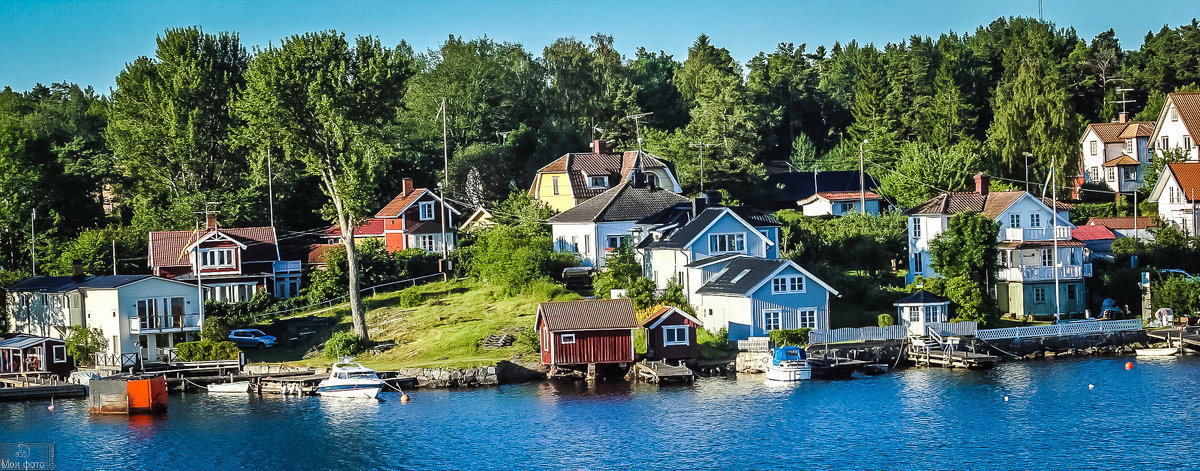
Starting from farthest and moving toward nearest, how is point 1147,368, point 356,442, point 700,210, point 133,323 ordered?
point 700,210, point 133,323, point 1147,368, point 356,442

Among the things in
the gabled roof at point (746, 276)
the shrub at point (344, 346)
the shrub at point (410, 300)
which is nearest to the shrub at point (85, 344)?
the shrub at point (344, 346)

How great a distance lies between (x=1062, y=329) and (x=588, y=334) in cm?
2560

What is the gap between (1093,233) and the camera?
86688 mm

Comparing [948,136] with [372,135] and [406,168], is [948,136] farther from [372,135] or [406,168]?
[372,135]

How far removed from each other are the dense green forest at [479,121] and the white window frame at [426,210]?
5.91m

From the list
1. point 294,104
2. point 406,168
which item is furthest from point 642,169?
point 294,104

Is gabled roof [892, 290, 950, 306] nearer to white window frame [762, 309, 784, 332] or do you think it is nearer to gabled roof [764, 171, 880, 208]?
white window frame [762, 309, 784, 332]

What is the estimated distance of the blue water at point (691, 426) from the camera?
48.5 meters

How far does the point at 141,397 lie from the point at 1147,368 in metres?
48.1

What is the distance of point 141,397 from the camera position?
60.2 meters

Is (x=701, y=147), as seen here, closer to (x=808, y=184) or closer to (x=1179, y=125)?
(x=808, y=184)

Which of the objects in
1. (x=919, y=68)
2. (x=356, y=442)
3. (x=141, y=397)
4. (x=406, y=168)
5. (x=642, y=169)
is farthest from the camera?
(x=919, y=68)

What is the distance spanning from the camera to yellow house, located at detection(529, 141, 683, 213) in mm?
99000

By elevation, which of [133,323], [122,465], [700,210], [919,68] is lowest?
[122,465]
